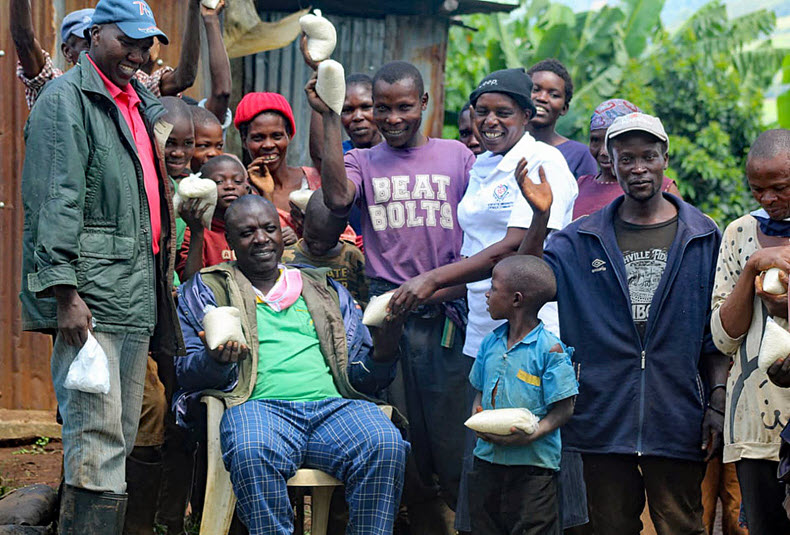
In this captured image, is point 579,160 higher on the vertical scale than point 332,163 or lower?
higher

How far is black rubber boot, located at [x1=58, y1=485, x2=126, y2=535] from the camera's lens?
149 inches

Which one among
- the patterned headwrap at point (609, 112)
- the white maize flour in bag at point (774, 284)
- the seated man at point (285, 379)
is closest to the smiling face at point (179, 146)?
the seated man at point (285, 379)

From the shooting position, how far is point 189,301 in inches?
177

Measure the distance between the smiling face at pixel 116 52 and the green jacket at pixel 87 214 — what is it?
0.29 ft

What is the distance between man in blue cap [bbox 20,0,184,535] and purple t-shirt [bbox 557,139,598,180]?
7.77 ft

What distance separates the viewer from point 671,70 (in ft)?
47.8

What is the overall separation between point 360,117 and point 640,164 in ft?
Answer: 6.73

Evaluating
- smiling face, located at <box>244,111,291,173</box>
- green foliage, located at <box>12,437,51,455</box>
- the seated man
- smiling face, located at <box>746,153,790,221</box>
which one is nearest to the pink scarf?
the seated man

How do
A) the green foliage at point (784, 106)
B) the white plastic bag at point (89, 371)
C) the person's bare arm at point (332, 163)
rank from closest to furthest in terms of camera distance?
the white plastic bag at point (89, 371)
the person's bare arm at point (332, 163)
the green foliage at point (784, 106)

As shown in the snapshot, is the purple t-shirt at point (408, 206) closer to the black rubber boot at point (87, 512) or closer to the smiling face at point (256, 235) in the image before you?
the smiling face at point (256, 235)

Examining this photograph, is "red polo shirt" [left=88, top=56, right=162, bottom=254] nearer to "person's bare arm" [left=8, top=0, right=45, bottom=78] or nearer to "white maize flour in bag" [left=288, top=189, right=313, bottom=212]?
"person's bare arm" [left=8, top=0, right=45, bottom=78]

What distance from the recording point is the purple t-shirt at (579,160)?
211 inches

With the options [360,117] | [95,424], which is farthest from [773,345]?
[360,117]

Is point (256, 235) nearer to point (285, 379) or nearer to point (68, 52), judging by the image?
point (285, 379)
